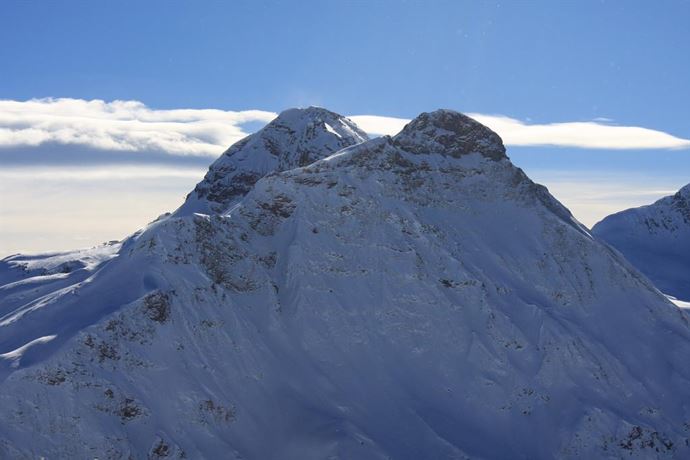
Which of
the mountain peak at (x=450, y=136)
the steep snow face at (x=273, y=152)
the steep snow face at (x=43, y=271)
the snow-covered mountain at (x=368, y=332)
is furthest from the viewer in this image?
the steep snow face at (x=273, y=152)

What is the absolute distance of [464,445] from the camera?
83.6m

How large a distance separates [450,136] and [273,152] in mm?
56154

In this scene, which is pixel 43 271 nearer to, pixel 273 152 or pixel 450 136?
pixel 273 152

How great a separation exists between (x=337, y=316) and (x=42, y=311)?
36.5 m

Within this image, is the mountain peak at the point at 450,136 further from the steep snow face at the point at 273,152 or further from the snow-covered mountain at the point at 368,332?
the steep snow face at the point at 273,152

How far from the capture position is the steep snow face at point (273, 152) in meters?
152

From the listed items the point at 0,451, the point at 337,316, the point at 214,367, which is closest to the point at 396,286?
the point at 337,316

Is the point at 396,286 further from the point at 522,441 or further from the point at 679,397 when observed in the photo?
the point at 679,397

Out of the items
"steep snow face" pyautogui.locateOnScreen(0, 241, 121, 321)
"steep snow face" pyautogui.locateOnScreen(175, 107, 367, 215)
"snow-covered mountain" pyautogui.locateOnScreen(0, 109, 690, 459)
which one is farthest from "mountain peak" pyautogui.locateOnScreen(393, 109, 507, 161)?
"steep snow face" pyautogui.locateOnScreen(0, 241, 121, 321)

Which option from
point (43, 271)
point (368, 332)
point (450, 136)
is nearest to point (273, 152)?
point (450, 136)

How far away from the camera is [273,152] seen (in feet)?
530

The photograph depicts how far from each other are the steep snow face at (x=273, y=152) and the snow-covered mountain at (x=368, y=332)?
125 ft

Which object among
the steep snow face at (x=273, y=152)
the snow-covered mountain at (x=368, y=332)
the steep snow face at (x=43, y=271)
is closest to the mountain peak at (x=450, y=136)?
the snow-covered mountain at (x=368, y=332)

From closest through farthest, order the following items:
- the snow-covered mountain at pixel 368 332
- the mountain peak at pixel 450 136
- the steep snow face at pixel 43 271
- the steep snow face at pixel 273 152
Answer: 1. the snow-covered mountain at pixel 368 332
2. the steep snow face at pixel 43 271
3. the mountain peak at pixel 450 136
4. the steep snow face at pixel 273 152
